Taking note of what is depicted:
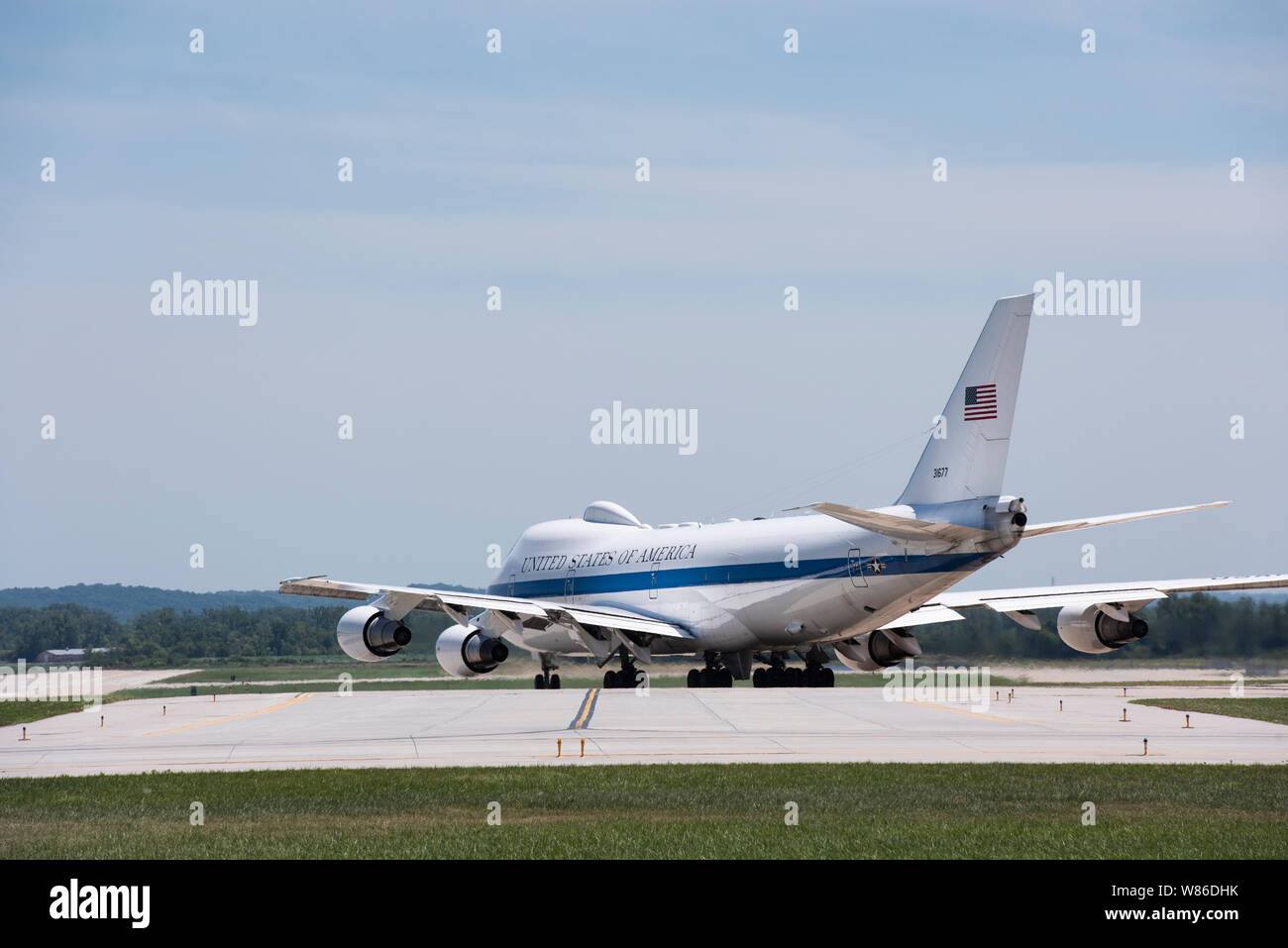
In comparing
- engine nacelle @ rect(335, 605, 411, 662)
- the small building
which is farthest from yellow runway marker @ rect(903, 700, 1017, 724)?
the small building

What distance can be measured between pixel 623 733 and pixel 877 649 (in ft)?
57.1

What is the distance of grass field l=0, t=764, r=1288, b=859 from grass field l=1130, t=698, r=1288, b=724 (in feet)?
50.0

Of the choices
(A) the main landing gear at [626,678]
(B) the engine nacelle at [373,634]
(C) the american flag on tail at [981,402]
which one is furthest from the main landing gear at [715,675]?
(C) the american flag on tail at [981,402]

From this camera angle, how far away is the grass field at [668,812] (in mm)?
16500

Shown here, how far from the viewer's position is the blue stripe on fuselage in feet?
131

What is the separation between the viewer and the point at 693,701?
4625cm

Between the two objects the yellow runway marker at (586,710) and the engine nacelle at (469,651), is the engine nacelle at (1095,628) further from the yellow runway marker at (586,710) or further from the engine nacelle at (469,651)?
the engine nacelle at (469,651)

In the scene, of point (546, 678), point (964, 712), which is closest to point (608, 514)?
point (546, 678)

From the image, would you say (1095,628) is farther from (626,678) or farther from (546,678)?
(546,678)

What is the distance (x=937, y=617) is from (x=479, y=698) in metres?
16.3

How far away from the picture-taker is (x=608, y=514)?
5903cm

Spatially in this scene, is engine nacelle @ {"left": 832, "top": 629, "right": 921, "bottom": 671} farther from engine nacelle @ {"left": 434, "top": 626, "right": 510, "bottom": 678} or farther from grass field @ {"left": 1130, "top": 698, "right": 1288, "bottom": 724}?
engine nacelle @ {"left": 434, "top": 626, "right": 510, "bottom": 678}

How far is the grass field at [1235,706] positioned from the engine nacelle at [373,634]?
74.6ft
